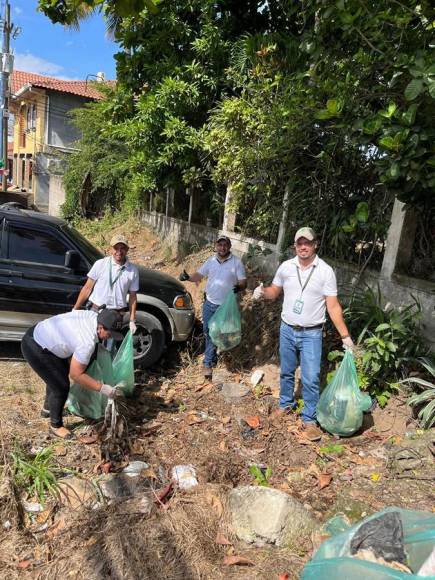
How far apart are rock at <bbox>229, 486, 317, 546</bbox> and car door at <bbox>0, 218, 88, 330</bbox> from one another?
320cm

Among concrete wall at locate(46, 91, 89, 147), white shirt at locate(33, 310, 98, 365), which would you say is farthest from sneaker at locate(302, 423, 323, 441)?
concrete wall at locate(46, 91, 89, 147)

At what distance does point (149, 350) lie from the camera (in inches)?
216

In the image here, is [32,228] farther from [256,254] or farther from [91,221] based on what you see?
[91,221]

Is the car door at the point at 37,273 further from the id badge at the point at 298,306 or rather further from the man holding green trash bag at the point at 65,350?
the id badge at the point at 298,306

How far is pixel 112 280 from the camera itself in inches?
182

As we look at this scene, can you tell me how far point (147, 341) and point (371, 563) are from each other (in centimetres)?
395

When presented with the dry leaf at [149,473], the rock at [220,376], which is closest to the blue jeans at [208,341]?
the rock at [220,376]

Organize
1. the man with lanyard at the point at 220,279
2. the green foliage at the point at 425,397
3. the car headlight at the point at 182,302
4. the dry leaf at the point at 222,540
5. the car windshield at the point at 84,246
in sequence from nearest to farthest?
the dry leaf at the point at 222,540 < the green foliage at the point at 425,397 < the man with lanyard at the point at 220,279 < the car windshield at the point at 84,246 < the car headlight at the point at 182,302

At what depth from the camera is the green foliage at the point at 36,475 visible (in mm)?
3092

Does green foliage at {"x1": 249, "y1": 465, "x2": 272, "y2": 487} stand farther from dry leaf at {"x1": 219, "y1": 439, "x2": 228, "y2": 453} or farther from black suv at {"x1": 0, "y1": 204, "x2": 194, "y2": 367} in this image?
black suv at {"x1": 0, "y1": 204, "x2": 194, "y2": 367}

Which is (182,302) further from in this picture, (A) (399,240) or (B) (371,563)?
(B) (371,563)

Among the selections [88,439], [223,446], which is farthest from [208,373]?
[88,439]

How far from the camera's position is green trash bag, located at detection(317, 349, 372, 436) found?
12.5 ft

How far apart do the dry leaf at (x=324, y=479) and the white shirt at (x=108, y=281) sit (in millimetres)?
2473
